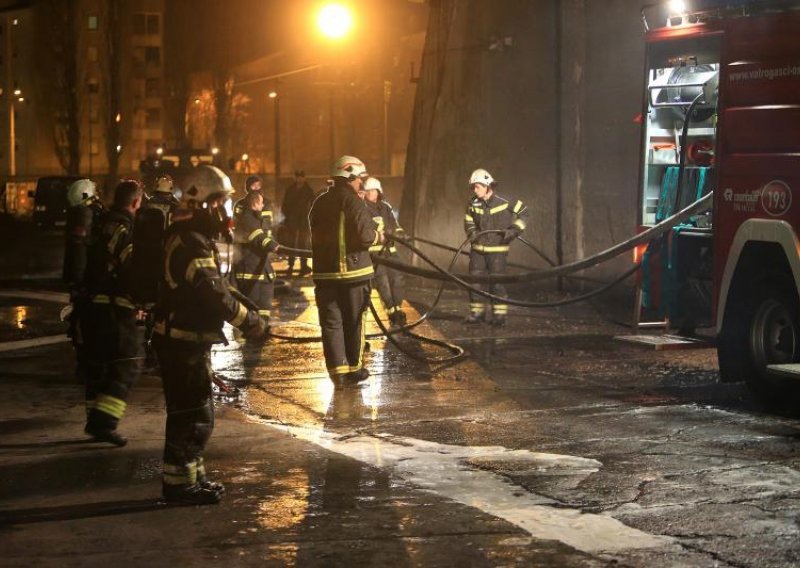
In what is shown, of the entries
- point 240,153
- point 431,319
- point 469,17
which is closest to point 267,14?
point 240,153

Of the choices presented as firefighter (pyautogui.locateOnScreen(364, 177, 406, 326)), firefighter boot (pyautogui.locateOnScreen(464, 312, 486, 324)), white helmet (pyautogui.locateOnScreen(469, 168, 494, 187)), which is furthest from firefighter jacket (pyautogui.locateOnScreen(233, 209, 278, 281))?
white helmet (pyautogui.locateOnScreen(469, 168, 494, 187))

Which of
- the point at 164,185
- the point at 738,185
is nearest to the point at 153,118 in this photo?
the point at 164,185

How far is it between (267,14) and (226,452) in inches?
2457

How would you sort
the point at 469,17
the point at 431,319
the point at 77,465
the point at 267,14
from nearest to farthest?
the point at 77,465 < the point at 431,319 < the point at 469,17 < the point at 267,14

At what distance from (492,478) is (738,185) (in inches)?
139

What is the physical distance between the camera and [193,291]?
6.50m

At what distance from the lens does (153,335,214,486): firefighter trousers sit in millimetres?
6445

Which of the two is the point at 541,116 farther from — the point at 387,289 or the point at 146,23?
the point at 146,23

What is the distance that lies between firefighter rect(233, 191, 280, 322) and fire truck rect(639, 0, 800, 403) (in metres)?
3.82

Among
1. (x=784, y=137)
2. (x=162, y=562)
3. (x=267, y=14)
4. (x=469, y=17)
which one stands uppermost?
(x=267, y=14)

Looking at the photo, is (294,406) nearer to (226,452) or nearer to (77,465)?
(226,452)

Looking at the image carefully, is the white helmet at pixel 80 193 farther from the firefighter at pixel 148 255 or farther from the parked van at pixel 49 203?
the parked van at pixel 49 203

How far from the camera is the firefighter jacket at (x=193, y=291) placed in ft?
21.3

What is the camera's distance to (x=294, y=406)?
9273 mm
